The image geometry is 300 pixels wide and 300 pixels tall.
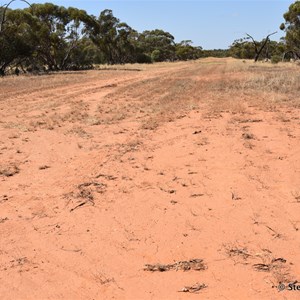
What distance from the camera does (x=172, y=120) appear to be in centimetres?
1005

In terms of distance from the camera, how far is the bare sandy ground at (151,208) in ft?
11.7

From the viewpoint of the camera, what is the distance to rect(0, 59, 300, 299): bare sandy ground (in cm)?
356

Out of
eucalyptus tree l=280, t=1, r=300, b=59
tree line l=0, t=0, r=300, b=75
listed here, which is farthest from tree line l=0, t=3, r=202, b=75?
eucalyptus tree l=280, t=1, r=300, b=59

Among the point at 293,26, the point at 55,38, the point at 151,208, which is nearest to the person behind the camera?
the point at 151,208

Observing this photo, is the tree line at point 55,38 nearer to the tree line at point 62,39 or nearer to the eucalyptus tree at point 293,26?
the tree line at point 62,39

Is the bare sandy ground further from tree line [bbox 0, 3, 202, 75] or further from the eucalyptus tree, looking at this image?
the eucalyptus tree

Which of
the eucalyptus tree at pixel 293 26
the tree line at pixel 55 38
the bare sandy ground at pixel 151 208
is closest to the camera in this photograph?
the bare sandy ground at pixel 151 208

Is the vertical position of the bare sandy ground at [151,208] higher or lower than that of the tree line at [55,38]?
lower

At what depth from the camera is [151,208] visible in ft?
16.5

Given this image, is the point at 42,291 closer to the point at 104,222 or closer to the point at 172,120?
the point at 104,222

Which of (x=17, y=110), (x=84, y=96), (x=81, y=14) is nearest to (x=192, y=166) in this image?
(x=17, y=110)

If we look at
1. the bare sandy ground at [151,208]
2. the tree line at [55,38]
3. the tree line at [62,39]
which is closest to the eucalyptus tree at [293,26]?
the tree line at [62,39]

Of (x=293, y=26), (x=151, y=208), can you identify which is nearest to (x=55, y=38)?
(x=293, y=26)

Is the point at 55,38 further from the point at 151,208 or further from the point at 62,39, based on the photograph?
the point at 151,208
